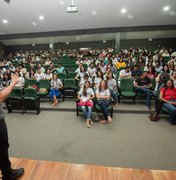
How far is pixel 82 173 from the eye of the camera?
7.37ft

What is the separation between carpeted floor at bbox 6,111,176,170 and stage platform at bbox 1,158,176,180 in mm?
263

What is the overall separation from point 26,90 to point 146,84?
12.8 ft

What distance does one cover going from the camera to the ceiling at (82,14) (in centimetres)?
809

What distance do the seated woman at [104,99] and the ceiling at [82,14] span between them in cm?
569

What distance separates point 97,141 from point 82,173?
102 cm

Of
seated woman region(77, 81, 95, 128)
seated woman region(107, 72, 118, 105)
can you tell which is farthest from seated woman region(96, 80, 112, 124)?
seated woman region(107, 72, 118, 105)

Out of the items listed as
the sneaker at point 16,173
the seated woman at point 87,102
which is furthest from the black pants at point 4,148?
the seated woman at point 87,102

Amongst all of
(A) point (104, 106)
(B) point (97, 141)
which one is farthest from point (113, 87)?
(B) point (97, 141)

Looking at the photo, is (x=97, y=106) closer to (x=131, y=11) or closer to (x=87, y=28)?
(x=131, y=11)

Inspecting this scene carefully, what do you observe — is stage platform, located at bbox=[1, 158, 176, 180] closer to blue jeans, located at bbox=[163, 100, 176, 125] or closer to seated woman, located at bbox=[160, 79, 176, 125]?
blue jeans, located at bbox=[163, 100, 176, 125]

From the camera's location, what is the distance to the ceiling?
8094mm

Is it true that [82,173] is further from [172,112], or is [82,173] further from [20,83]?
[20,83]

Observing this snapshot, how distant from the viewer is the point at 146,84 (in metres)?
5.11

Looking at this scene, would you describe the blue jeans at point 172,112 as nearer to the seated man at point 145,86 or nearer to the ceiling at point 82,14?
the seated man at point 145,86
